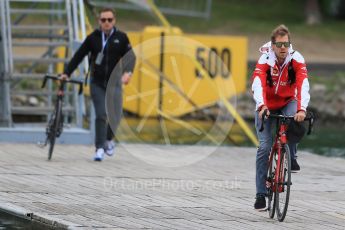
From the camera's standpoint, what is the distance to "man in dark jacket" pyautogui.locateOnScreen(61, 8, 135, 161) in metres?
14.8

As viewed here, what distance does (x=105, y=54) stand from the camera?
48.8 feet

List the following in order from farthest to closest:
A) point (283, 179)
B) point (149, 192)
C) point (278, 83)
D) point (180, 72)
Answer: point (180, 72), point (149, 192), point (278, 83), point (283, 179)

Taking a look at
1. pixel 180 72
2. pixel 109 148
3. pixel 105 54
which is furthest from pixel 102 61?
pixel 180 72

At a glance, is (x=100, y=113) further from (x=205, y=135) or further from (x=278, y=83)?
(x=205, y=135)

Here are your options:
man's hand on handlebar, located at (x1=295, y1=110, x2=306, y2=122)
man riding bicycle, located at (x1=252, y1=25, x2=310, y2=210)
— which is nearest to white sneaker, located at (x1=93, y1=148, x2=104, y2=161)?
man riding bicycle, located at (x1=252, y1=25, x2=310, y2=210)

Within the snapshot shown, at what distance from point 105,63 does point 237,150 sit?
3726 millimetres

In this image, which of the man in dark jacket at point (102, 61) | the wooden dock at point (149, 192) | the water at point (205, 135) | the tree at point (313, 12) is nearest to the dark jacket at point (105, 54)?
the man in dark jacket at point (102, 61)

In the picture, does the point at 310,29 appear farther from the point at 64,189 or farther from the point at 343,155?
the point at 64,189

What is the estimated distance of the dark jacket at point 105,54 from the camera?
48.8ft

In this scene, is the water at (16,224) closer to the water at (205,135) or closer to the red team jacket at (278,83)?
the red team jacket at (278,83)

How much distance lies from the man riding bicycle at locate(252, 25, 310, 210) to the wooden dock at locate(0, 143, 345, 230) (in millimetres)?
611

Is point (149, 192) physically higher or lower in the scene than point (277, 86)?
lower

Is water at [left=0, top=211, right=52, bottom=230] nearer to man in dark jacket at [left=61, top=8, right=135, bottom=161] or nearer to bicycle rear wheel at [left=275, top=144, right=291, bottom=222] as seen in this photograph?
bicycle rear wheel at [left=275, top=144, right=291, bottom=222]

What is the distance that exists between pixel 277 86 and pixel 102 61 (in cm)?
449
